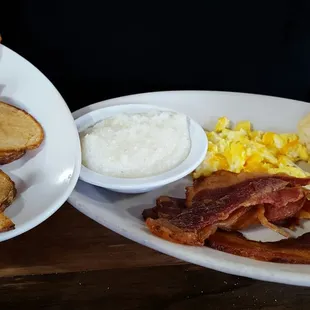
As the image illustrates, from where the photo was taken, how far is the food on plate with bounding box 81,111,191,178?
58.4 inches

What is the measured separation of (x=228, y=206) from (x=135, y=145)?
317 mm

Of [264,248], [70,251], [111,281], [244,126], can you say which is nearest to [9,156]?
[70,251]

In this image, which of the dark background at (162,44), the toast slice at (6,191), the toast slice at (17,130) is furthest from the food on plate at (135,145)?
the dark background at (162,44)

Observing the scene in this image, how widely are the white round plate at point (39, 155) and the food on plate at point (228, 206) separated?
23 centimetres

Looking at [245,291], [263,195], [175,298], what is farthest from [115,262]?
[263,195]

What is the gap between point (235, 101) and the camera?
1.85 metres

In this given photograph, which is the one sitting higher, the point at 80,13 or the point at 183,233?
the point at 80,13

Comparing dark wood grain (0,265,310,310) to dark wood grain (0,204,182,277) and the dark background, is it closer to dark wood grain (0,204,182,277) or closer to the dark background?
dark wood grain (0,204,182,277)

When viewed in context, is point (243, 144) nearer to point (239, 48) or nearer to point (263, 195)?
point (263, 195)

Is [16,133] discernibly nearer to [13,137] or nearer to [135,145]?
[13,137]

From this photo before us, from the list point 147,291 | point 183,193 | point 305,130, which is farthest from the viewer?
point 305,130

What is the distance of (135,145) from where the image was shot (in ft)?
4.99

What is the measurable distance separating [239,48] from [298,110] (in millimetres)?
387

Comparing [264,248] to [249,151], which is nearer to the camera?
[264,248]
